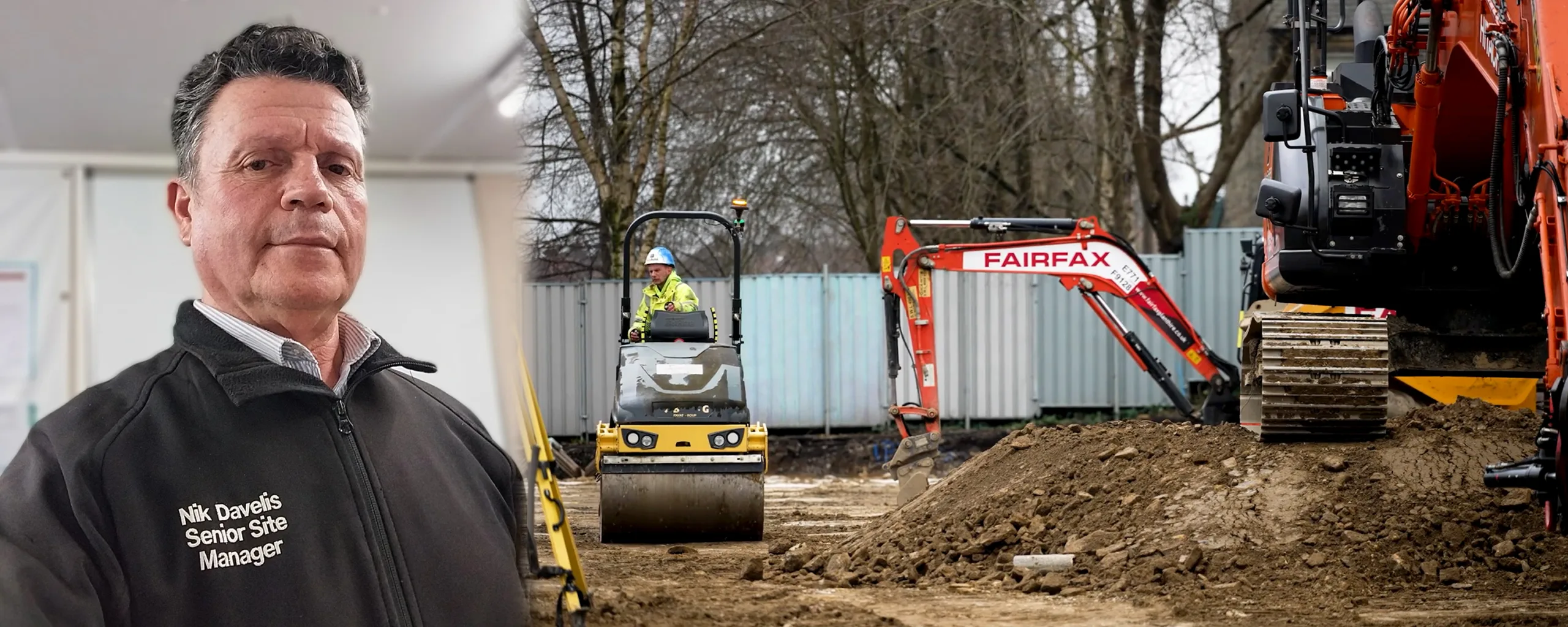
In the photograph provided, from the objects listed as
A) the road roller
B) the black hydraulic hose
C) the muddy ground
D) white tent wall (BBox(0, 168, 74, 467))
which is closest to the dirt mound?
the muddy ground

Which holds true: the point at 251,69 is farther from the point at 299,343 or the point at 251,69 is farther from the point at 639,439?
the point at 639,439

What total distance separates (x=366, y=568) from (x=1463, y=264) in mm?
7197

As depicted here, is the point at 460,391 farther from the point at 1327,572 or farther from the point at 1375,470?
the point at 1375,470

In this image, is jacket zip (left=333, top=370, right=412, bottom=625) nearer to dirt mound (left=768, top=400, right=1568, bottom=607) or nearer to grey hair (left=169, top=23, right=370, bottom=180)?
grey hair (left=169, top=23, right=370, bottom=180)

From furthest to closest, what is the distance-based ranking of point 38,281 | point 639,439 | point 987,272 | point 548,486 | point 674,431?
1. point 987,272
2. point 674,431
3. point 639,439
4. point 548,486
5. point 38,281

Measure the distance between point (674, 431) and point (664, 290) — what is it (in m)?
0.75

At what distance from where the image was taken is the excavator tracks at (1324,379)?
7.30m

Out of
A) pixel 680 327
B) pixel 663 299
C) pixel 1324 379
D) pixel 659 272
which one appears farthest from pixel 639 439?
pixel 1324 379

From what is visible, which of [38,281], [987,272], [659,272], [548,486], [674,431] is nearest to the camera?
[38,281]

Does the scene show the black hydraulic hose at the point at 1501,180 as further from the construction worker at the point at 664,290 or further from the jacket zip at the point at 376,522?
the jacket zip at the point at 376,522

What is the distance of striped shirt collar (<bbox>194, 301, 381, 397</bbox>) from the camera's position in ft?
5.45

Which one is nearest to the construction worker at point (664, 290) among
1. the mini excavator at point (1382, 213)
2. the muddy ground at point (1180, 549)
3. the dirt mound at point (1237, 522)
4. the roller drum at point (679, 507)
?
the roller drum at point (679, 507)

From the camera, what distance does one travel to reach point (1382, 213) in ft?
23.9

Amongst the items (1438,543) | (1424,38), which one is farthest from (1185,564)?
(1424,38)
